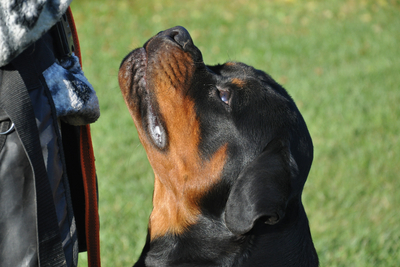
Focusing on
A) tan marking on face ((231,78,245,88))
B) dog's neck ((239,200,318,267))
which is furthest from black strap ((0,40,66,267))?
tan marking on face ((231,78,245,88))

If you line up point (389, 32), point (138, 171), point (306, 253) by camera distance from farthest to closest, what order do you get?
point (389, 32) < point (138, 171) < point (306, 253)

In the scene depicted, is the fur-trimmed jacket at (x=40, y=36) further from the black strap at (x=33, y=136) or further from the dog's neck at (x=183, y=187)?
the dog's neck at (x=183, y=187)

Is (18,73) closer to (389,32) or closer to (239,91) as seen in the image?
(239,91)

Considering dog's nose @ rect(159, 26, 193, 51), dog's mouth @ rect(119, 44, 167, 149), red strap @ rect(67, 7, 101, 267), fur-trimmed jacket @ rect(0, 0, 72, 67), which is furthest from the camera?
dog's nose @ rect(159, 26, 193, 51)

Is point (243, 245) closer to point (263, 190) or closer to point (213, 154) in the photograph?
point (263, 190)

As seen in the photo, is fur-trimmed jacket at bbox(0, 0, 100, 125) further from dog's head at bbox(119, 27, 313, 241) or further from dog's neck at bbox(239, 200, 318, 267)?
dog's neck at bbox(239, 200, 318, 267)

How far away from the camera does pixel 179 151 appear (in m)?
2.67

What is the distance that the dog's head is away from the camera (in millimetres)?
2461

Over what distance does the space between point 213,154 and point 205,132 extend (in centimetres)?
15

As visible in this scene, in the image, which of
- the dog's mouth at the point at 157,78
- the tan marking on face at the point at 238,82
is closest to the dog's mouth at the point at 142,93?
the dog's mouth at the point at 157,78

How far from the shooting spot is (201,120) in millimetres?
2670

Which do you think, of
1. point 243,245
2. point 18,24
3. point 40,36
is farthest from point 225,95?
point 18,24

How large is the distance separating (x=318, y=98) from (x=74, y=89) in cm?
624

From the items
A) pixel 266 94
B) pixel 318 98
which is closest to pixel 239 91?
pixel 266 94
